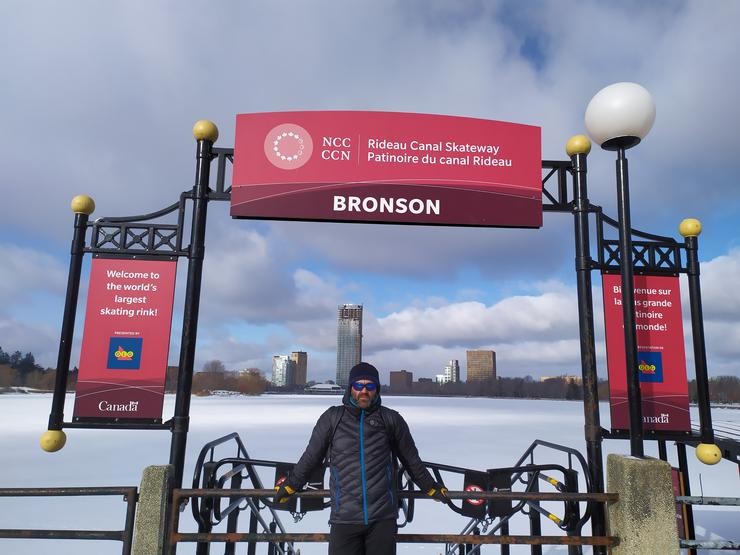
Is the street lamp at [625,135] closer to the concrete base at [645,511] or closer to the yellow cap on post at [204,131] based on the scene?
the concrete base at [645,511]

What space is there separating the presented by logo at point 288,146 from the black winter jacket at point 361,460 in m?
2.66

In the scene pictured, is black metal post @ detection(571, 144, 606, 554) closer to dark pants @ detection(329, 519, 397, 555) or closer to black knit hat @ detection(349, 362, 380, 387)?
dark pants @ detection(329, 519, 397, 555)

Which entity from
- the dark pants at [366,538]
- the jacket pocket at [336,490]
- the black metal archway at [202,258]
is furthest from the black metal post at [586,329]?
the jacket pocket at [336,490]

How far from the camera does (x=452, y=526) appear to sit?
7371mm

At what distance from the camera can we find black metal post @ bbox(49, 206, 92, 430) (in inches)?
173

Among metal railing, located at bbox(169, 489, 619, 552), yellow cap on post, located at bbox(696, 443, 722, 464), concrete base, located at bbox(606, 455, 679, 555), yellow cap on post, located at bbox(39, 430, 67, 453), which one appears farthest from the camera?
yellow cap on post, located at bbox(696, 443, 722, 464)

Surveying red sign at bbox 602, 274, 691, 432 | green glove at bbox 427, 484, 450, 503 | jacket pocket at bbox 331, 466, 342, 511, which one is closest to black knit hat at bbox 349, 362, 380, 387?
jacket pocket at bbox 331, 466, 342, 511

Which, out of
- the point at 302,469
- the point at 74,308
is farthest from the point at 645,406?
the point at 74,308

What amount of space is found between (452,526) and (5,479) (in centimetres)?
1018

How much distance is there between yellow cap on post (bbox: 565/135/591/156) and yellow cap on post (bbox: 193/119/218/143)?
12.2ft

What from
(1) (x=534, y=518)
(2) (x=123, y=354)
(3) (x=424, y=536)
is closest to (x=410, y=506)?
(3) (x=424, y=536)

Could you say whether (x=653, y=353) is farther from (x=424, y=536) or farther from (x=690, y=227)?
(x=424, y=536)

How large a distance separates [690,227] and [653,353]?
1425 millimetres

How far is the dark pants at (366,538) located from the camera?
2.93m
